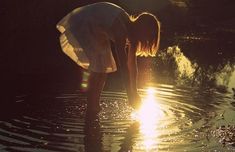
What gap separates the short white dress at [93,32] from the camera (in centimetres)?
863

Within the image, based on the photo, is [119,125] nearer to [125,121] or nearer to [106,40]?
→ [125,121]

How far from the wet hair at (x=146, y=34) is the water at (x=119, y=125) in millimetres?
1260

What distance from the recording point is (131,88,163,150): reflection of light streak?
7.68 metres

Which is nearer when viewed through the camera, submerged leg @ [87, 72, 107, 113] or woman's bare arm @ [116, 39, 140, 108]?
woman's bare arm @ [116, 39, 140, 108]

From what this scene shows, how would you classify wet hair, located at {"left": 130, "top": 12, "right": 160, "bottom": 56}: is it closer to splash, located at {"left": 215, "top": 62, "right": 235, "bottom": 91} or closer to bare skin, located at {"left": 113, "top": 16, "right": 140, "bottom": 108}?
bare skin, located at {"left": 113, "top": 16, "right": 140, "bottom": 108}

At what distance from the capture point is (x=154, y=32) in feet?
27.0

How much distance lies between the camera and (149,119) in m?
9.09

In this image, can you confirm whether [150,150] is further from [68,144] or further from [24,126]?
[24,126]

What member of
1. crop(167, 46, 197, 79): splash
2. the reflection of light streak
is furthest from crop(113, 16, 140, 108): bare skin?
crop(167, 46, 197, 79): splash

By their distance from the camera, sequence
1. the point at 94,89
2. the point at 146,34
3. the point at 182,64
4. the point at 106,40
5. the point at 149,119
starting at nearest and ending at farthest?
the point at 146,34 → the point at 106,40 → the point at 149,119 → the point at 94,89 → the point at 182,64

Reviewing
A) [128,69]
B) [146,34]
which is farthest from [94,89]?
[146,34]

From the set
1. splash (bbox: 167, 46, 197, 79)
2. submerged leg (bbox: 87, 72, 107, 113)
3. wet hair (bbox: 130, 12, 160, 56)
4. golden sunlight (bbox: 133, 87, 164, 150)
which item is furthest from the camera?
splash (bbox: 167, 46, 197, 79)

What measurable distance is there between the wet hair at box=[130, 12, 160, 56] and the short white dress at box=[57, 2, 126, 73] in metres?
0.39

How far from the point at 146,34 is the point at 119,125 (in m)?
1.50
